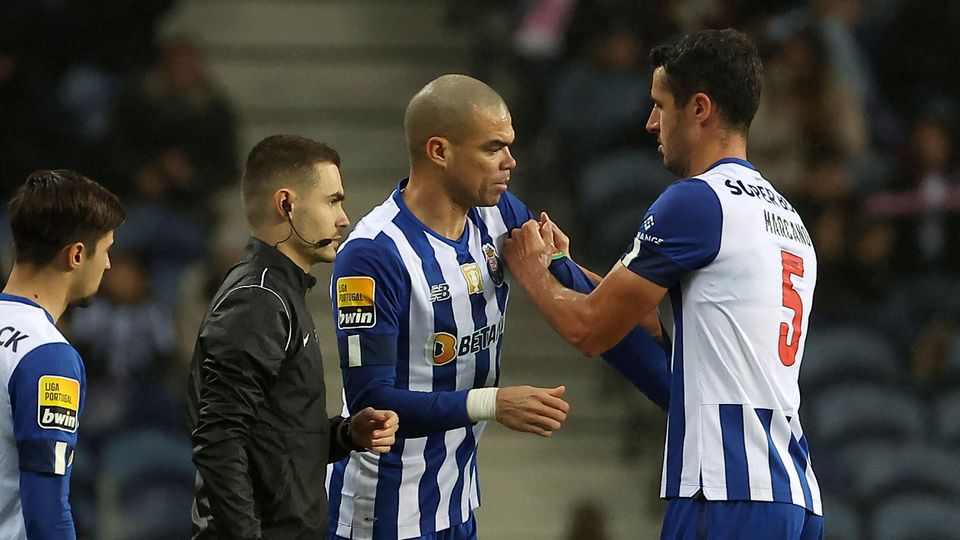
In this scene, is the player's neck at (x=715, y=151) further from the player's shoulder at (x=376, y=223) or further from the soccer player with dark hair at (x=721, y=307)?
the player's shoulder at (x=376, y=223)

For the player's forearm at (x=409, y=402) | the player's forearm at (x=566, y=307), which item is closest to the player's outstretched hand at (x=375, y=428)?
the player's forearm at (x=409, y=402)

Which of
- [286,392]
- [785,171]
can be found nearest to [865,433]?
[785,171]

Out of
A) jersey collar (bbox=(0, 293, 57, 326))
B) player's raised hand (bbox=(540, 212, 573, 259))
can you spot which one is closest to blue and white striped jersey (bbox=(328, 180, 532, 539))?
player's raised hand (bbox=(540, 212, 573, 259))

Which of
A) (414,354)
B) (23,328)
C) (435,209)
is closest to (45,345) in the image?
(23,328)

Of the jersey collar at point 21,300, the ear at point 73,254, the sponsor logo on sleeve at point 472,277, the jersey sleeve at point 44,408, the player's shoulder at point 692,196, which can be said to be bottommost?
the jersey sleeve at point 44,408

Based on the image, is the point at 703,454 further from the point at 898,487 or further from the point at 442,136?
the point at 898,487

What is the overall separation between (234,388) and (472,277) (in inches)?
36.2

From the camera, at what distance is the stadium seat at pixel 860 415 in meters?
7.50

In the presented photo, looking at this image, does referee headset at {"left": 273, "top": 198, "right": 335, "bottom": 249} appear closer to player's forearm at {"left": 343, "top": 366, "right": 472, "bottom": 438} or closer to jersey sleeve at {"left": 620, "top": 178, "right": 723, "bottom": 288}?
player's forearm at {"left": 343, "top": 366, "right": 472, "bottom": 438}

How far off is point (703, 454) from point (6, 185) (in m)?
5.76

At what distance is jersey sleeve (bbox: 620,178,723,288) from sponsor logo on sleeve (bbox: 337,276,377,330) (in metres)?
0.71

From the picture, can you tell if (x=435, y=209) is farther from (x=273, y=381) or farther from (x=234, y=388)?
(x=234, y=388)

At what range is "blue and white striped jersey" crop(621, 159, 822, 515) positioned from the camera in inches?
131

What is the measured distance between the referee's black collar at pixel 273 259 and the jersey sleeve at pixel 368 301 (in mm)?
228
